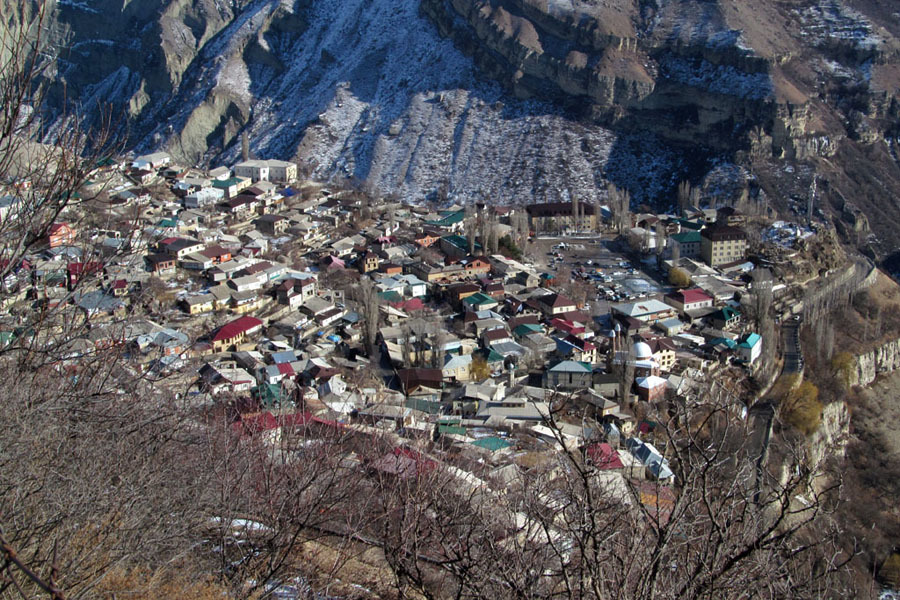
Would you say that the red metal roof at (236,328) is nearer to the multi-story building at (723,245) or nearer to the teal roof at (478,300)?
A: the teal roof at (478,300)

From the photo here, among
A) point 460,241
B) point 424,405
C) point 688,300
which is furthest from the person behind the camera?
point 460,241

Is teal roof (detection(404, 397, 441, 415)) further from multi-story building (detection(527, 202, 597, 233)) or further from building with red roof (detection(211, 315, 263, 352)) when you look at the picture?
multi-story building (detection(527, 202, 597, 233))

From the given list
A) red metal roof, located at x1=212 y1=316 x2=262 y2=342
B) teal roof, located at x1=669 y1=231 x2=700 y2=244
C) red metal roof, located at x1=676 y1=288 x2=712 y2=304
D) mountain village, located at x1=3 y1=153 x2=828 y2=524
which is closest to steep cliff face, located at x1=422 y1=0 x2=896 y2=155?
mountain village, located at x1=3 y1=153 x2=828 y2=524

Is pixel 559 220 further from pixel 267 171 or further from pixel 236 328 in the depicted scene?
pixel 236 328

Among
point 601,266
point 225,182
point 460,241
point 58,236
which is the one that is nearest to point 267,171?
point 225,182

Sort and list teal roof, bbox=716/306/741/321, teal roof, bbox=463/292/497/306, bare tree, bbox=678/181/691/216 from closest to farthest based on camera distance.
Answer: teal roof, bbox=716/306/741/321 → teal roof, bbox=463/292/497/306 → bare tree, bbox=678/181/691/216

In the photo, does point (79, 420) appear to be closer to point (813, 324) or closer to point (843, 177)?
point (813, 324)

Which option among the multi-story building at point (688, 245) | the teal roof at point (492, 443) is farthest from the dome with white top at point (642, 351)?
the multi-story building at point (688, 245)
